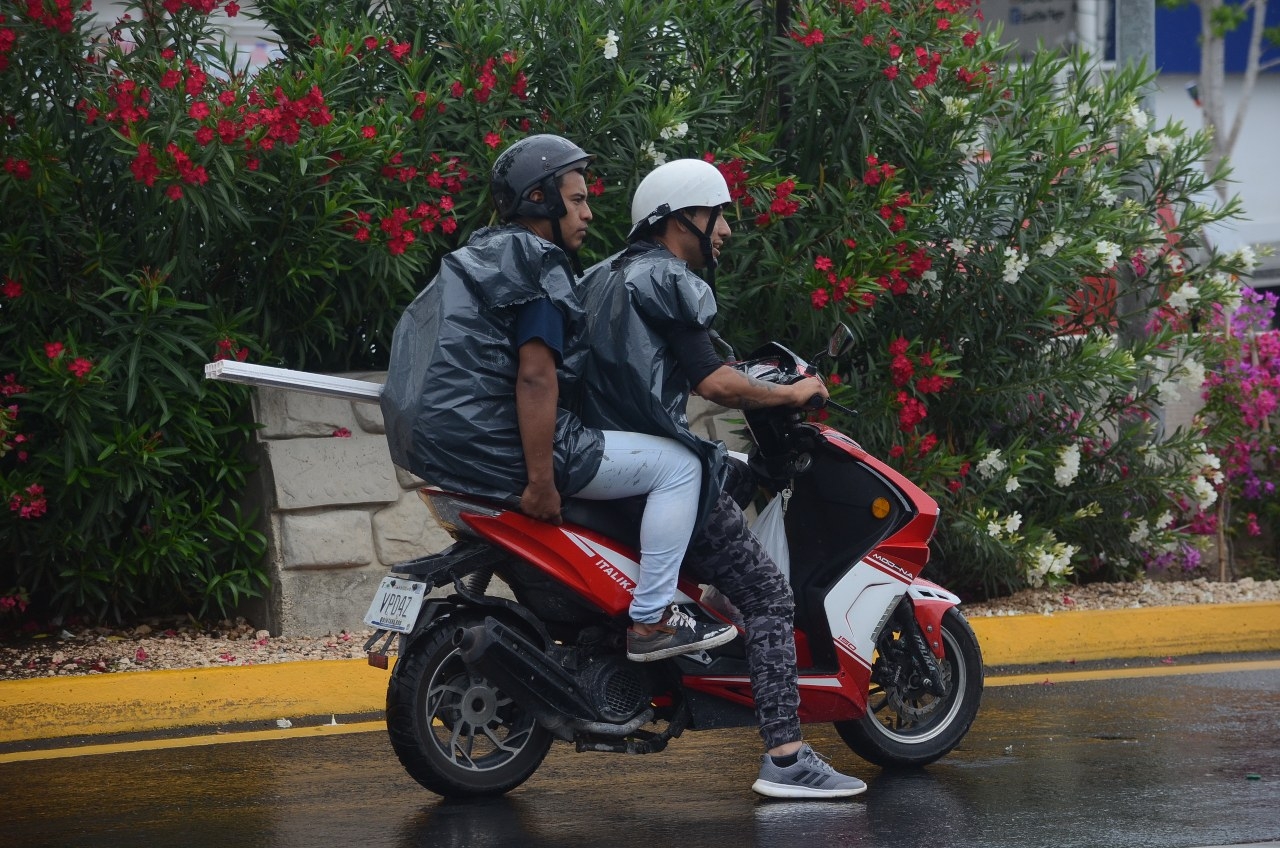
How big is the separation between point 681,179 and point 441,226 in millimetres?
2388

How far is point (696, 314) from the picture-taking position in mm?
4578

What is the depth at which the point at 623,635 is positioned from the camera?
4730 mm

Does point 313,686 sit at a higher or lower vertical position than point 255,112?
lower

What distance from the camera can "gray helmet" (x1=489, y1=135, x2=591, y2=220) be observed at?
460cm

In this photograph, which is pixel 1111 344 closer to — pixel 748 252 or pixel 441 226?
pixel 748 252

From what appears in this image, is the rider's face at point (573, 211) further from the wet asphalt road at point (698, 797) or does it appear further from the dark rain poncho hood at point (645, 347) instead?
the wet asphalt road at point (698, 797)

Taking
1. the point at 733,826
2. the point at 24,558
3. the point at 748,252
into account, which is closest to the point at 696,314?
the point at 733,826

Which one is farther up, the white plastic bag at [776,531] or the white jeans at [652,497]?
the white jeans at [652,497]

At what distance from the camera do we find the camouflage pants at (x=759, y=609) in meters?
4.72

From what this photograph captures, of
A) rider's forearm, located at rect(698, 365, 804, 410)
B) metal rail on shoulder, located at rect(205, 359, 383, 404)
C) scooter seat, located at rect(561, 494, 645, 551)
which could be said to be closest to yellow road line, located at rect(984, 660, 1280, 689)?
rider's forearm, located at rect(698, 365, 804, 410)

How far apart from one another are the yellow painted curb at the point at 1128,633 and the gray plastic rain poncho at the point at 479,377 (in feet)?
10.8

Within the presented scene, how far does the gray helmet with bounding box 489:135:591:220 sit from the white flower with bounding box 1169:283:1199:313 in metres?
4.50

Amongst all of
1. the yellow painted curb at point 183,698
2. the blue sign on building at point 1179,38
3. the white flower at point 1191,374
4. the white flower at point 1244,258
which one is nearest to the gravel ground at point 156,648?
the yellow painted curb at point 183,698

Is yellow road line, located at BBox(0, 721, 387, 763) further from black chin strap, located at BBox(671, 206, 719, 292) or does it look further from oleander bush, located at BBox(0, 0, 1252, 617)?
black chin strap, located at BBox(671, 206, 719, 292)
